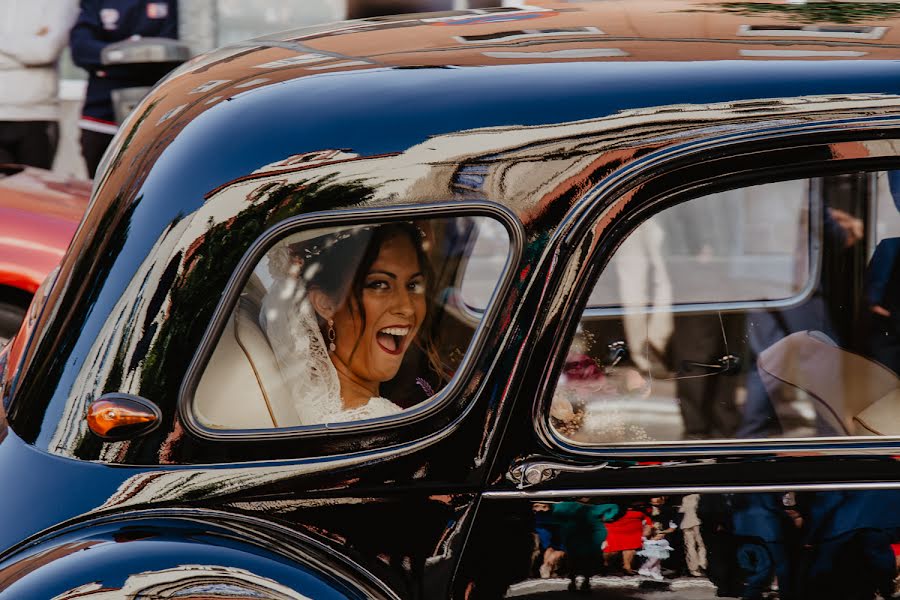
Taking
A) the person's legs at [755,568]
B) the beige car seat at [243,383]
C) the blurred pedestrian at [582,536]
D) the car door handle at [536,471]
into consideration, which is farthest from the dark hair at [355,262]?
the person's legs at [755,568]

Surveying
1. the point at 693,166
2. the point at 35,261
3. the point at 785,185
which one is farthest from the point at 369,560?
the point at 35,261

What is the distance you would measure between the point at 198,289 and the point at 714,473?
91 centimetres

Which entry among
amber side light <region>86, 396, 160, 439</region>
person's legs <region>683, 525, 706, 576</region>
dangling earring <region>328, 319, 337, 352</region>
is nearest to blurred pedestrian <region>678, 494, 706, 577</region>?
person's legs <region>683, 525, 706, 576</region>

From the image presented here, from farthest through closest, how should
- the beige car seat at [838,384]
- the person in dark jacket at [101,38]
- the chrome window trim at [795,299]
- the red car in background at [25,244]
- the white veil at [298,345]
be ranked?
the person in dark jacket at [101,38] < the red car in background at [25,244] < the chrome window trim at [795,299] < the beige car seat at [838,384] < the white veil at [298,345]

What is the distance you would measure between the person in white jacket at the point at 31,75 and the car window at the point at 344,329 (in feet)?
14.2

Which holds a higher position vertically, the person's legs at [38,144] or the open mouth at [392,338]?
the open mouth at [392,338]

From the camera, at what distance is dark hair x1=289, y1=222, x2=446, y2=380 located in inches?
71.4

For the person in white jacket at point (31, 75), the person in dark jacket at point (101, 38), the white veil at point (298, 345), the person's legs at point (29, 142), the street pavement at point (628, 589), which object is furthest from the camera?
the person in dark jacket at point (101, 38)

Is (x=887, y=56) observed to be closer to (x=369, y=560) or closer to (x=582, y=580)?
(x=582, y=580)

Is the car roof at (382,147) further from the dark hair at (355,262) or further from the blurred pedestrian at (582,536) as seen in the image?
the blurred pedestrian at (582,536)

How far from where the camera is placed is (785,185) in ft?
6.45

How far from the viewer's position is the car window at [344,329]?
1.81m

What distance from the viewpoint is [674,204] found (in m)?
1.80

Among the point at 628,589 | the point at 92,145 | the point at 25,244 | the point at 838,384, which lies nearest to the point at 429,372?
the point at 628,589
